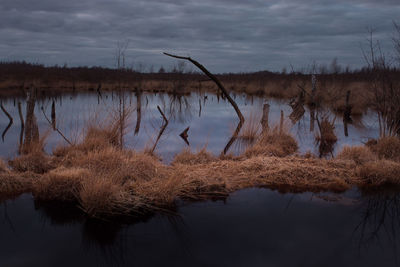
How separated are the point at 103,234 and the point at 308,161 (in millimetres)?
5294

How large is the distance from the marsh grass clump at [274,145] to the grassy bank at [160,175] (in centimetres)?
4

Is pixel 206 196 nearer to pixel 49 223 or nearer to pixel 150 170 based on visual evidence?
pixel 150 170

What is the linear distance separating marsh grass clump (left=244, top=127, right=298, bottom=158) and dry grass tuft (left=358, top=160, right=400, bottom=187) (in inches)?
97.4

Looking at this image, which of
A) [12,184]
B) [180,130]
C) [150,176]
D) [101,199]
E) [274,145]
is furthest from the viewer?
[180,130]

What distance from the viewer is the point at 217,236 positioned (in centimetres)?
575

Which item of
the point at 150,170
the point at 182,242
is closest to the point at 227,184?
the point at 150,170

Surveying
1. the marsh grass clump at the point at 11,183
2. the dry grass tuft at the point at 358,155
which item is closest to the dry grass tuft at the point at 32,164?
the marsh grass clump at the point at 11,183

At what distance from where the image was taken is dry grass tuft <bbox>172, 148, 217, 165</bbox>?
9.11 meters

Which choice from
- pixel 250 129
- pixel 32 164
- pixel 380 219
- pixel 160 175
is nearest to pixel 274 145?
pixel 250 129

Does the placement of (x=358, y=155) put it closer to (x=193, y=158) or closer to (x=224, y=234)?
(x=193, y=158)

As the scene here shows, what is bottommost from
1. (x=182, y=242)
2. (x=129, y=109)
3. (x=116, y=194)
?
(x=182, y=242)

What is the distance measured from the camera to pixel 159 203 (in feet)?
21.5

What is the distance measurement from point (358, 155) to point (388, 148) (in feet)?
3.79

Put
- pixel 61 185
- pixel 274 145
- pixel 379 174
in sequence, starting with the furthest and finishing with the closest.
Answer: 1. pixel 274 145
2. pixel 379 174
3. pixel 61 185
